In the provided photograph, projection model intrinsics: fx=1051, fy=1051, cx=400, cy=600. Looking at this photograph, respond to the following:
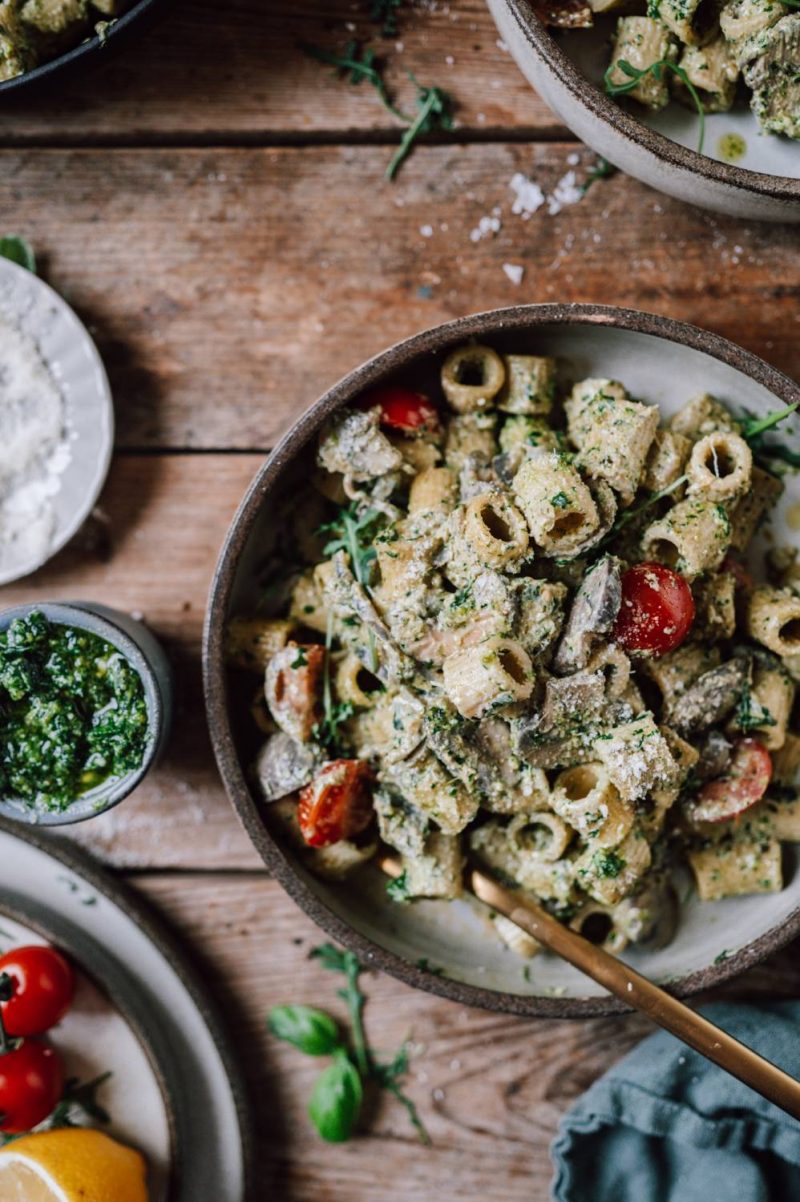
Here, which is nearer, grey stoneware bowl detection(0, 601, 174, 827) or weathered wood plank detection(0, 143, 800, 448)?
grey stoneware bowl detection(0, 601, 174, 827)

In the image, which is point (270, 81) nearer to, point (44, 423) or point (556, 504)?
point (44, 423)

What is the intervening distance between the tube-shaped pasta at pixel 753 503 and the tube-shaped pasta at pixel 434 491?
0.40 meters

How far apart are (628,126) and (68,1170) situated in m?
1.62

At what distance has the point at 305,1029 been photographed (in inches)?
66.9

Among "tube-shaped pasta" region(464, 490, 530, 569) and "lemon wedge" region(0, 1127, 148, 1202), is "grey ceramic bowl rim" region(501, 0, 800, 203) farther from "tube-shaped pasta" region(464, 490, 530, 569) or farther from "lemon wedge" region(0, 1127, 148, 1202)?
"lemon wedge" region(0, 1127, 148, 1202)

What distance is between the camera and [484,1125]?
1754mm

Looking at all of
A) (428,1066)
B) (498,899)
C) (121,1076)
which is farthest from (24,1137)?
(498,899)

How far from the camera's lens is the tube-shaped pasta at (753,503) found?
57.5 inches

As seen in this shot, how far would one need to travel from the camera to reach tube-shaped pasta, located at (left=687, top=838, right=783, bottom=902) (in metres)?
1.48

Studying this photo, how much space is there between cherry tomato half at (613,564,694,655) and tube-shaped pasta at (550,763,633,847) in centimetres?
18

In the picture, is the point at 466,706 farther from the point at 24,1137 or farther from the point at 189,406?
the point at 24,1137

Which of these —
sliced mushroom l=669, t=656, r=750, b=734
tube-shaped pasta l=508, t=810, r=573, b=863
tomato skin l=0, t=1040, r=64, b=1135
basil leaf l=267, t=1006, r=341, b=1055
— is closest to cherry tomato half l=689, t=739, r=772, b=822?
sliced mushroom l=669, t=656, r=750, b=734

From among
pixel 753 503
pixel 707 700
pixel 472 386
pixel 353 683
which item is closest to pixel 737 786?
pixel 707 700

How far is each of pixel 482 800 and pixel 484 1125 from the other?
705 mm
